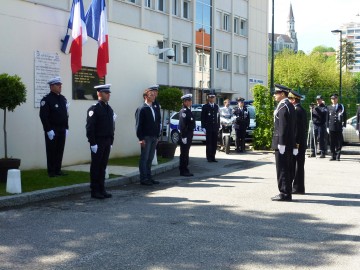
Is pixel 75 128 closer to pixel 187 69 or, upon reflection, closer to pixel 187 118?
pixel 187 118

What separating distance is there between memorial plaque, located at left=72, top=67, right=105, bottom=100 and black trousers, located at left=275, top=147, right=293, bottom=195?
669cm

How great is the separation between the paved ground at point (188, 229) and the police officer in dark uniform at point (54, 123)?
161 centimetres

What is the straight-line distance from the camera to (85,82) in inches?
586

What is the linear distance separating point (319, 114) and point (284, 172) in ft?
30.9

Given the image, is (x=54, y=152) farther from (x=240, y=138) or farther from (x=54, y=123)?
(x=240, y=138)

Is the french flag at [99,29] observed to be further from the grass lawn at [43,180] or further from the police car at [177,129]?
the police car at [177,129]

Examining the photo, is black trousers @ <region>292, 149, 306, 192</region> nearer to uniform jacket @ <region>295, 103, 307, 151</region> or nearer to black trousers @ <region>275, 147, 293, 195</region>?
uniform jacket @ <region>295, 103, 307, 151</region>

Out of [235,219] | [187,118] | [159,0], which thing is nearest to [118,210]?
[235,219]

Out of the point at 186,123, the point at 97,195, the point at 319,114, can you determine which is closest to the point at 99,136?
the point at 97,195

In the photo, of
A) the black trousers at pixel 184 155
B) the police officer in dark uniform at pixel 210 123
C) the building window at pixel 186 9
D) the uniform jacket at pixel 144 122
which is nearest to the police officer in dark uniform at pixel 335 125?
the police officer in dark uniform at pixel 210 123

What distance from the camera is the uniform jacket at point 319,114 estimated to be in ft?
60.6

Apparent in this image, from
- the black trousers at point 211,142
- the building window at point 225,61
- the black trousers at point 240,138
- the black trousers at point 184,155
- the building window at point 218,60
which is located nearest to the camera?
the black trousers at point 184,155

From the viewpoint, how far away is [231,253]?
619 cm

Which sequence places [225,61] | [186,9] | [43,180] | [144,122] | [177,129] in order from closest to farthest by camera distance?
[43,180] → [144,122] → [177,129] → [186,9] → [225,61]
